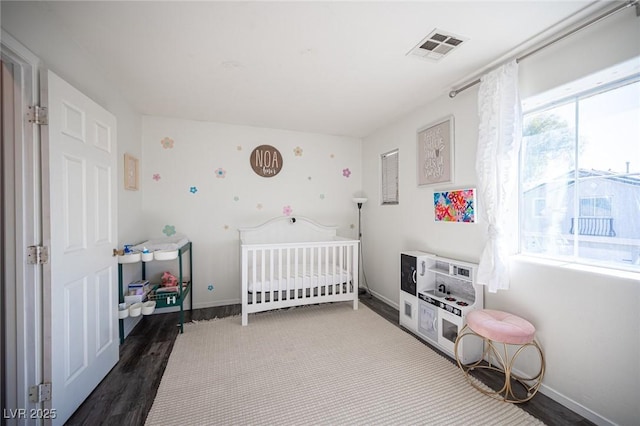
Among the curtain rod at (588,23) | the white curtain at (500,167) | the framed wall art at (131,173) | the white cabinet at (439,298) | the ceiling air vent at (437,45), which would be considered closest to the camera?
the curtain rod at (588,23)

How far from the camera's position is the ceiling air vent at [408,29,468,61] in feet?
5.41

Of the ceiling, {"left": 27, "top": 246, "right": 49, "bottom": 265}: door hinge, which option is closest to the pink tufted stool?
the ceiling

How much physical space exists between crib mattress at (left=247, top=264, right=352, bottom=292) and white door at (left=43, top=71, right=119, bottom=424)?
123 centimetres

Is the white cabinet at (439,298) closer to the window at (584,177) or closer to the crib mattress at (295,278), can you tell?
the window at (584,177)

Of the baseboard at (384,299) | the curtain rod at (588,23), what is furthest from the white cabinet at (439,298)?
the curtain rod at (588,23)

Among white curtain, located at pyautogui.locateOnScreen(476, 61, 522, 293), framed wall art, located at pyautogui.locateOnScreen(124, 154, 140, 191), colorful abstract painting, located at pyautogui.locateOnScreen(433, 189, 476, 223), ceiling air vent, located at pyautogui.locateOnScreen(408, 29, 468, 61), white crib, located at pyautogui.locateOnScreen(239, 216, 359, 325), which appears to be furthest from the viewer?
white crib, located at pyautogui.locateOnScreen(239, 216, 359, 325)

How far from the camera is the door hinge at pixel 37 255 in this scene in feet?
4.37

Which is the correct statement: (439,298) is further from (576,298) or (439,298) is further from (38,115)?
(38,115)

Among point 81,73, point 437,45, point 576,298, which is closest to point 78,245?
point 81,73

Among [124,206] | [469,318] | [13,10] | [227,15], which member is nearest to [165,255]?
[124,206]

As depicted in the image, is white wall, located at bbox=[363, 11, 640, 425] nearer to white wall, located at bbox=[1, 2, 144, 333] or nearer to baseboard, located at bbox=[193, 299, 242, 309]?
baseboard, located at bbox=[193, 299, 242, 309]

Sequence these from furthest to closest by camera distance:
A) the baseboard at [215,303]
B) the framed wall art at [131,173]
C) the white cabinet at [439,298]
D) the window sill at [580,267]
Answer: the baseboard at [215,303]
the framed wall art at [131,173]
the white cabinet at [439,298]
the window sill at [580,267]

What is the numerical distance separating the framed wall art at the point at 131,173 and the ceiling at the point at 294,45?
61cm

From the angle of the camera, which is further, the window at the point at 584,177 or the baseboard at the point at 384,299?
the baseboard at the point at 384,299
